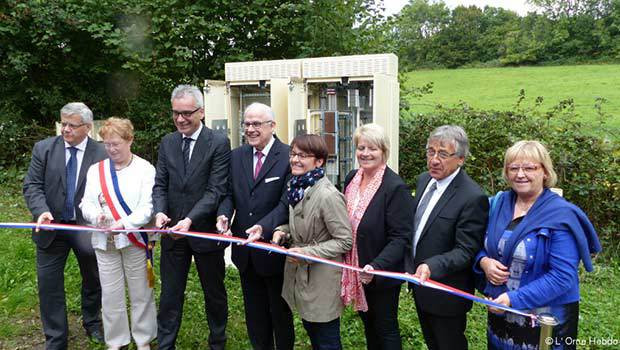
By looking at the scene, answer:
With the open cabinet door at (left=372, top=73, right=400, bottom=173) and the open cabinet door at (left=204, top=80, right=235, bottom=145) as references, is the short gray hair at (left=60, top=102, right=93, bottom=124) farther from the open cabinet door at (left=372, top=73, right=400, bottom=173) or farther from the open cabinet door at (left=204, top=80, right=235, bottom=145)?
the open cabinet door at (left=372, top=73, right=400, bottom=173)

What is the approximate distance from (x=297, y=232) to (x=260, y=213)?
1.20 feet

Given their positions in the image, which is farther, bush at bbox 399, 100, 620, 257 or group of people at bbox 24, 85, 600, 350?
bush at bbox 399, 100, 620, 257

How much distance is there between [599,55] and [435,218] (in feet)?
99.3

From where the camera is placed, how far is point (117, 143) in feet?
→ 11.0

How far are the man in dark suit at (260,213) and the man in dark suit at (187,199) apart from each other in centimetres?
13

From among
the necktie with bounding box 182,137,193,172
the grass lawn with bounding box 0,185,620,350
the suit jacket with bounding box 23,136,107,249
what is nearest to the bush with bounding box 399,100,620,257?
the grass lawn with bounding box 0,185,620,350

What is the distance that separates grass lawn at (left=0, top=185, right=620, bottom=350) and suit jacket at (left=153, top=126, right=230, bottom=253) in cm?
104

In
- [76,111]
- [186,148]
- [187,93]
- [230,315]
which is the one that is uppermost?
[187,93]

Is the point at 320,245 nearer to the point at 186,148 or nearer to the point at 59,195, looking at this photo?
the point at 186,148

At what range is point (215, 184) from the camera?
11.0 ft

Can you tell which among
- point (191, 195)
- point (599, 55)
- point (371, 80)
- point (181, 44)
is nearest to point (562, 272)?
point (191, 195)

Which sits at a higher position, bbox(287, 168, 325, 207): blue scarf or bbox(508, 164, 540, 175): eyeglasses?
bbox(508, 164, 540, 175): eyeglasses

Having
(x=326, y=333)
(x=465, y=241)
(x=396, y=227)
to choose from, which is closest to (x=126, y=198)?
(x=326, y=333)

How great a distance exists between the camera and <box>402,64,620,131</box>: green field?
51.3 feet
